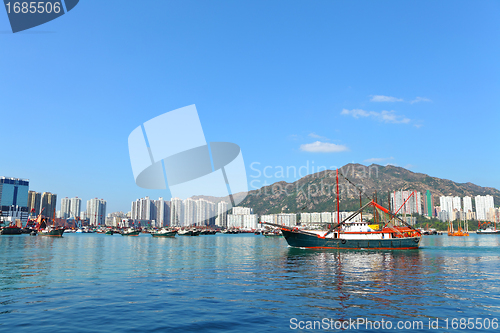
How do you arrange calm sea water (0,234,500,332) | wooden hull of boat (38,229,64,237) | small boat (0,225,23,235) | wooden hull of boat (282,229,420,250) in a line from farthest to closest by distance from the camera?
small boat (0,225,23,235) → wooden hull of boat (38,229,64,237) → wooden hull of boat (282,229,420,250) → calm sea water (0,234,500,332)

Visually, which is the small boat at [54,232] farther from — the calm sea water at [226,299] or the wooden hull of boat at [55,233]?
the calm sea water at [226,299]

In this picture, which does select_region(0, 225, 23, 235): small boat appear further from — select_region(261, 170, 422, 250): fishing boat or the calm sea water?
the calm sea water

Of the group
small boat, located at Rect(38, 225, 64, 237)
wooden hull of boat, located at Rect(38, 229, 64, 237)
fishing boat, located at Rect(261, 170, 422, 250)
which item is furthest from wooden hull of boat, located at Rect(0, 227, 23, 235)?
fishing boat, located at Rect(261, 170, 422, 250)

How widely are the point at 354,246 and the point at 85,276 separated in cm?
4365

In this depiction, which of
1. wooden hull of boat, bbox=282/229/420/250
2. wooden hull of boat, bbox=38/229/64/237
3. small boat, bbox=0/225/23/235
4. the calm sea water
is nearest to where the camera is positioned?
the calm sea water

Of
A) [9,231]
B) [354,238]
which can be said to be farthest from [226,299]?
[9,231]

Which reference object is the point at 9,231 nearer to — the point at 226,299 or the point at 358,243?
the point at 358,243

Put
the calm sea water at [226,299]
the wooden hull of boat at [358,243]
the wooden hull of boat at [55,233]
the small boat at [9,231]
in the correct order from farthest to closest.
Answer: the small boat at [9,231]
the wooden hull of boat at [55,233]
the wooden hull of boat at [358,243]
the calm sea water at [226,299]

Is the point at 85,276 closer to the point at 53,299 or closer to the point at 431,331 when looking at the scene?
the point at 53,299

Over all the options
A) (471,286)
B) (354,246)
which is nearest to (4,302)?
(471,286)

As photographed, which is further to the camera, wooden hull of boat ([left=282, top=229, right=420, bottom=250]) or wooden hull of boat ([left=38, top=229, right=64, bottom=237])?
wooden hull of boat ([left=38, top=229, right=64, bottom=237])

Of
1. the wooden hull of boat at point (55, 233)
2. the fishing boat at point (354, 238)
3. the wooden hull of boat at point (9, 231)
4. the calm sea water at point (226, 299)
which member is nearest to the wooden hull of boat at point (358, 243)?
the fishing boat at point (354, 238)

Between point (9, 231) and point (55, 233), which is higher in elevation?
point (55, 233)

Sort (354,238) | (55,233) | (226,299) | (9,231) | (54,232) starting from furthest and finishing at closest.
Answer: (9,231), (54,232), (55,233), (354,238), (226,299)
